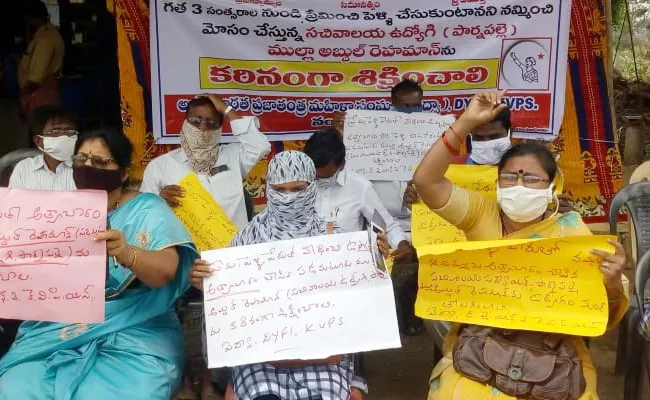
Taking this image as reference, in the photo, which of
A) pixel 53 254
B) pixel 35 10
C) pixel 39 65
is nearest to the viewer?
pixel 53 254

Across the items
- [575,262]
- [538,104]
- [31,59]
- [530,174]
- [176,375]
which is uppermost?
[31,59]

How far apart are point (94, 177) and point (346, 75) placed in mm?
2754

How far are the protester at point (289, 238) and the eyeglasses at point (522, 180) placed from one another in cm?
72

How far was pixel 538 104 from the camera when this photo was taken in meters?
5.43

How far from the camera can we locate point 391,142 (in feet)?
15.8

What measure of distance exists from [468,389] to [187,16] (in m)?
3.31

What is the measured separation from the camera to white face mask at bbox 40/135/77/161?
12.9 ft

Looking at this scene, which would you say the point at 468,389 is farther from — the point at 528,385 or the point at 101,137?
the point at 101,137

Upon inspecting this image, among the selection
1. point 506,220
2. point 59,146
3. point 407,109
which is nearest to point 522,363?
point 506,220

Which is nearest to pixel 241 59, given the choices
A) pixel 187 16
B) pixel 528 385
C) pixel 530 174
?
pixel 187 16

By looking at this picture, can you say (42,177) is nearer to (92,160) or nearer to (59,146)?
(59,146)

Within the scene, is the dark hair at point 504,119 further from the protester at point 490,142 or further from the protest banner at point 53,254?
the protest banner at point 53,254

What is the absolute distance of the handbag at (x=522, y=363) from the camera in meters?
2.90

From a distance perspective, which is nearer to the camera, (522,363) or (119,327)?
(522,363)
